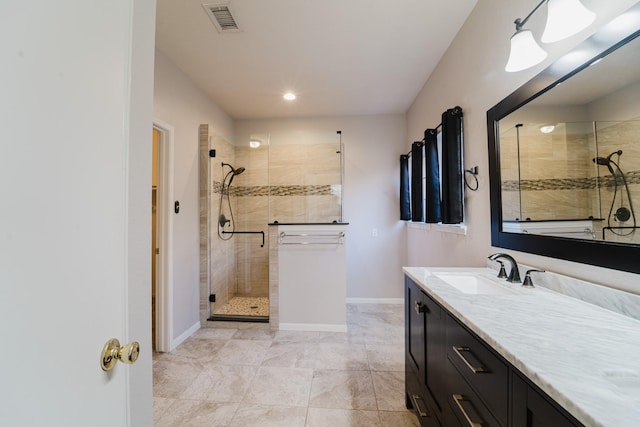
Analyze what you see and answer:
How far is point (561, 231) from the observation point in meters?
1.16

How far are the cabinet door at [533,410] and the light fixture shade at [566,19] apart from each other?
4.32 feet

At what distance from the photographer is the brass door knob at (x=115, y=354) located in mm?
548

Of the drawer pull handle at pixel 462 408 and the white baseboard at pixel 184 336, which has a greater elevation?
the drawer pull handle at pixel 462 408

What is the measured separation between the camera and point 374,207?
12.0 feet

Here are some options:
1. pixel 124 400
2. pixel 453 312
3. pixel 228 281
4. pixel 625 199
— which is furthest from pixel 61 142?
pixel 228 281

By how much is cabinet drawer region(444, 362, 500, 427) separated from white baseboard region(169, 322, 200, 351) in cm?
238

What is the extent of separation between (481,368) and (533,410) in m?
0.21

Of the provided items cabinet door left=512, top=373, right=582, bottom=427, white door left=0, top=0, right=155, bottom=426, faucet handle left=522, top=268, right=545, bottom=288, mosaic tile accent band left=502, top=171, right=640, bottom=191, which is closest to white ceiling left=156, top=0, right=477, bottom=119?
mosaic tile accent band left=502, top=171, right=640, bottom=191

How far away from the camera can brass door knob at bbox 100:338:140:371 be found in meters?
0.55

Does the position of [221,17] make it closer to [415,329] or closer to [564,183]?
[564,183]

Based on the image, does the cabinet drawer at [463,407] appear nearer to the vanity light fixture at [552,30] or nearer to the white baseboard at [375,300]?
the vanity light fixture at [552,30]

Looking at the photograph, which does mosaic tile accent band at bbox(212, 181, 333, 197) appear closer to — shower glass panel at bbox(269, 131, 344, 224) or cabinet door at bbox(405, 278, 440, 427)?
shower glass panel at bbox(269, 131, 344, 224)

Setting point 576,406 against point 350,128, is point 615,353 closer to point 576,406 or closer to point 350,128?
point 576,406

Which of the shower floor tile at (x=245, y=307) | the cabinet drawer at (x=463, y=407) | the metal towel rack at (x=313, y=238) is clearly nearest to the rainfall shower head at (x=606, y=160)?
the cabinet drawer at (x=463, y=407)
